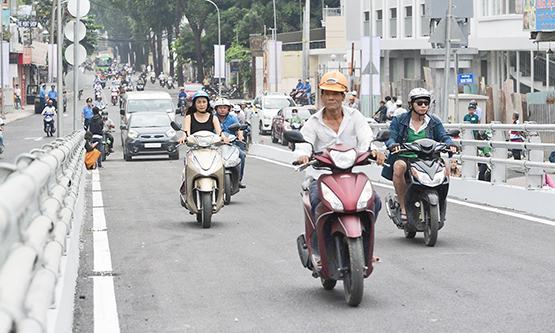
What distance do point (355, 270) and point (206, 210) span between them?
6125mm

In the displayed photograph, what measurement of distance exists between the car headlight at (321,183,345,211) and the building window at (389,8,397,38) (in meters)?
52.1

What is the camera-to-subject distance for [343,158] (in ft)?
28.1

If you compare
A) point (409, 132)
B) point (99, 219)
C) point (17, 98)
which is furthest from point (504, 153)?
point (17, 98)

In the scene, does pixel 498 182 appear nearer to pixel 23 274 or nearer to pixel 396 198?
pixel 396 198

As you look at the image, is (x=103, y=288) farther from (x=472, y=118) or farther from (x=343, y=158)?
(x=472, y=118)

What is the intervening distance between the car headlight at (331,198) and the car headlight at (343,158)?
0.18 metres

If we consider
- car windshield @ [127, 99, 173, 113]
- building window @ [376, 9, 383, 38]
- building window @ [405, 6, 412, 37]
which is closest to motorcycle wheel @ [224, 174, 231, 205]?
car windshield @ [127, 99, 173, 113]

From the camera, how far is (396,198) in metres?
12.9

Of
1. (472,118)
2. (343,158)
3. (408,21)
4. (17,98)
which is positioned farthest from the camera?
(17,98)

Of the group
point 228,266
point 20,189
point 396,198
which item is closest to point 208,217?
point 396,198

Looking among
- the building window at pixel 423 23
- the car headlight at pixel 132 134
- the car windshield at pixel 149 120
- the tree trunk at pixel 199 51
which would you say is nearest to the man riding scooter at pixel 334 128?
the car headlight at pixel 132 134

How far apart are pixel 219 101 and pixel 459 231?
21.2 feet

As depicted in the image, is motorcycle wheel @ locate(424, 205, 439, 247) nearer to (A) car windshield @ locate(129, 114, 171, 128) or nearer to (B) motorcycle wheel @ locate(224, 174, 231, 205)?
(B) motorcycle wheel @ locate(224, 174, 231, 205)

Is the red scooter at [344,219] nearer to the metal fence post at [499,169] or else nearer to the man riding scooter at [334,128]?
the man riding scooter at [334,128]
